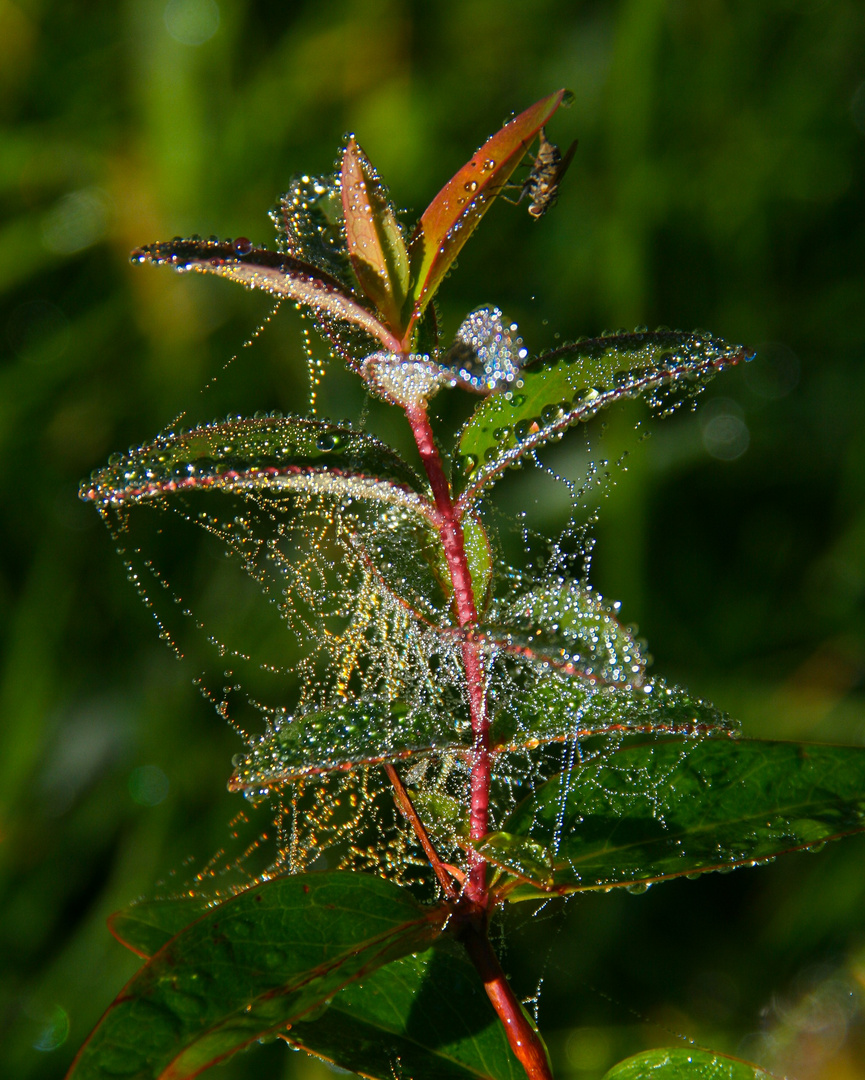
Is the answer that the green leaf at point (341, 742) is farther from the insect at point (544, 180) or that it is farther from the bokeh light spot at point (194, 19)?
the bokeh light spot at point (194, 19)

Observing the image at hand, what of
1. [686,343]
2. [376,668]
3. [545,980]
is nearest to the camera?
[686,343]

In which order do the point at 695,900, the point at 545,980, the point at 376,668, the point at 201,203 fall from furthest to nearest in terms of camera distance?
the point at 201,203 < the point at 695,900 < the point at 545,980 < the point at 376,668

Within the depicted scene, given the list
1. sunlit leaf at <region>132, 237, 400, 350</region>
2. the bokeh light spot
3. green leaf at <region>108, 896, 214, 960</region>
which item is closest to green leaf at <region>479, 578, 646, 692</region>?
sunlit leaf at <region>132, 237, 400, 350</region>

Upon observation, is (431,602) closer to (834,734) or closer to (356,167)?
(356,167)

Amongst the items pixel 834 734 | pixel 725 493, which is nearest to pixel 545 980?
pixel 834 734

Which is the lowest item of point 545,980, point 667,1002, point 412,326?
point 667,1002

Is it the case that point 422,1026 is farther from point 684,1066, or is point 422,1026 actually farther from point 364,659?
point 364,659

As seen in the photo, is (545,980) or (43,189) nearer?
(545,980)
